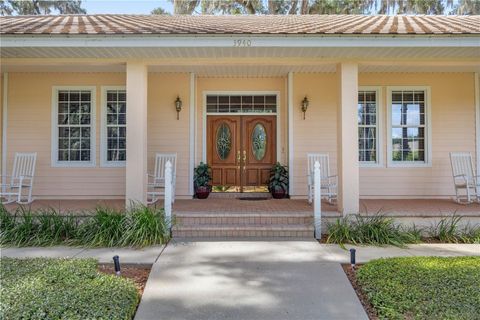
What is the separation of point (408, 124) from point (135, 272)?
7.13 meters

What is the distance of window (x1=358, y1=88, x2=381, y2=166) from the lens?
8359 millimetres

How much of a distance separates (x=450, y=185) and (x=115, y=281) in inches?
309

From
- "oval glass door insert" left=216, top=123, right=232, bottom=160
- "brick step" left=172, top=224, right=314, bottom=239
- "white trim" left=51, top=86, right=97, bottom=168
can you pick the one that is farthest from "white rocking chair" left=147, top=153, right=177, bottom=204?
"brick step" left=172, top=224, right=314, bottom=239

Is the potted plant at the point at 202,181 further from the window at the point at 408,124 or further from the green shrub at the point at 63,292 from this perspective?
the window at the point at 408,124

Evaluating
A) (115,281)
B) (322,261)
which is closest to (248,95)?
(322,261)

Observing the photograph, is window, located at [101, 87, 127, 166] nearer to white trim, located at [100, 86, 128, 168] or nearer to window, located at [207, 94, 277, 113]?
white trim, located at [100, 86, 128, 168]

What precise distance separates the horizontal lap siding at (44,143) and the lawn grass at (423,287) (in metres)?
6.21

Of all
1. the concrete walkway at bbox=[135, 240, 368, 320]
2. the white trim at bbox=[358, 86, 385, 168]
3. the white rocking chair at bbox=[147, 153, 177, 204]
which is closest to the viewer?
the concrete walkway at bbox=[135, 240, 368, 320]

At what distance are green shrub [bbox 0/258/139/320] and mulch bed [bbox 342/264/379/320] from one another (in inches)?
89.6

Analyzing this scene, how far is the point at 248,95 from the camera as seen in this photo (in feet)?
28.8

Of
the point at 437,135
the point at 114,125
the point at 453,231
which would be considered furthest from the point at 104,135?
the point at 437,135

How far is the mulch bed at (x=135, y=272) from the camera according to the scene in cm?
403

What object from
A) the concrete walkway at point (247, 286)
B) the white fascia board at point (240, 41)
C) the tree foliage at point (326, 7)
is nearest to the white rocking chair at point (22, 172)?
the white fascia board at point (240, 41)

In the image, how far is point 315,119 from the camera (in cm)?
840
